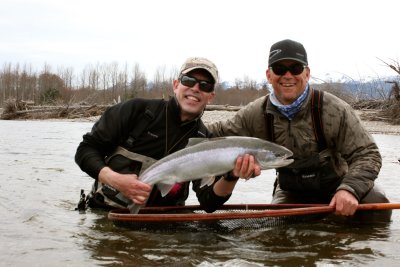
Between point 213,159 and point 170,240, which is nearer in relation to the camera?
point 213,159

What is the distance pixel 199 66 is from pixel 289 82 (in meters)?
0.93

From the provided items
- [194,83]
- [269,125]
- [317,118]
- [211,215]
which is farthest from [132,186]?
[317,118]

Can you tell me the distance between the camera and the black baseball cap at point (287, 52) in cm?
485

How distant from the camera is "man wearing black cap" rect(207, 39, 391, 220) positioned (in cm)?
487

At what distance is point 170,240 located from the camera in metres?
4.31

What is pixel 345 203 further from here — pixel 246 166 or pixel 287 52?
pixel 287 52

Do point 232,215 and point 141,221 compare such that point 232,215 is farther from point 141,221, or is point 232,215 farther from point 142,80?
point 142,80

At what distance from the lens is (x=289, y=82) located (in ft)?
16.2

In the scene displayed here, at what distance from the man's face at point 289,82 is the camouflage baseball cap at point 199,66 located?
0.63 metres

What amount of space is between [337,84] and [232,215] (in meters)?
35.8


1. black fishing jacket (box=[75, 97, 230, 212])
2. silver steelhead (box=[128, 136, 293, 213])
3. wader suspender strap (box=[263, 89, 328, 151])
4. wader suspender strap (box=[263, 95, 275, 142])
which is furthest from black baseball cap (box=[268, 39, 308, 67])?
silver steelhead (box=[128, 136, 293, 213])

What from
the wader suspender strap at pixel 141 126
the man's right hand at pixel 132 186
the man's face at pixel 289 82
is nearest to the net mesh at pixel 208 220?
the man's right hand at pixel 132 186

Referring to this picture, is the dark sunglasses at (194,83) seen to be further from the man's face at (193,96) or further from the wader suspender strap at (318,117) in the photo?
the wader suspender strap at (318,117)

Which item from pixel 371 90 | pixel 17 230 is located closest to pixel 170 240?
pixel 17 230
